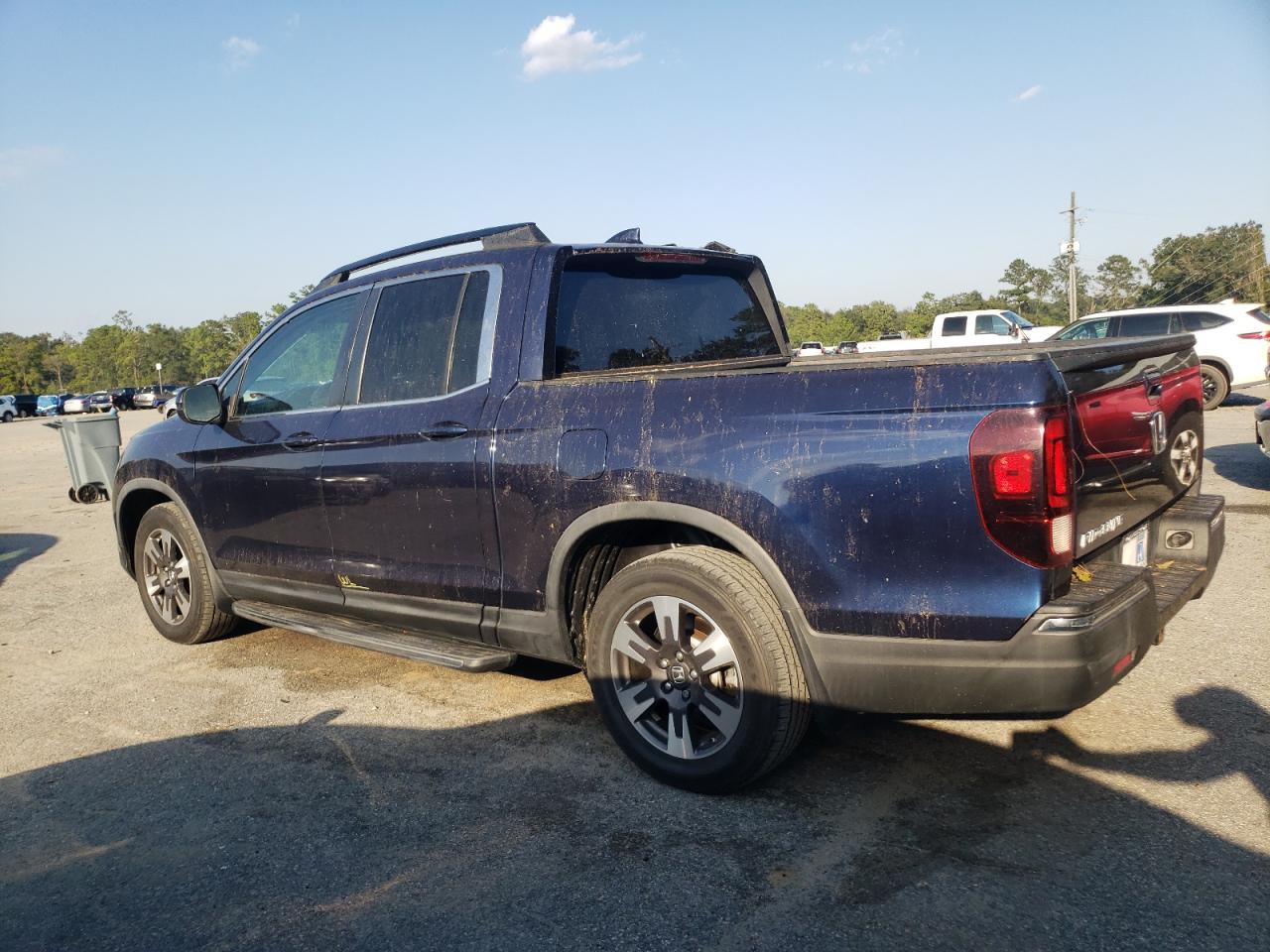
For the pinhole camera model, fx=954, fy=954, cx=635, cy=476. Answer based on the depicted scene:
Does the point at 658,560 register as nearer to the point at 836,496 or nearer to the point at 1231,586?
the point at 836,496

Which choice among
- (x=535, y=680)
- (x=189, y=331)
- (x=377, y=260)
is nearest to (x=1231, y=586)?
(x=535, y=680)

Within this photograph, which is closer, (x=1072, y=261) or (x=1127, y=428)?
(x=1127, y=428)

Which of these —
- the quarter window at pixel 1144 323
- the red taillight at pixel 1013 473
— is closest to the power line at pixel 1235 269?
the quarter window at pixel 1144 323

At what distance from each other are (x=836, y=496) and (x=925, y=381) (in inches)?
16.4

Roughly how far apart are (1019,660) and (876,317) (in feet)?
331

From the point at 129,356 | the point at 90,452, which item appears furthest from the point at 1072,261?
the point at 129,356

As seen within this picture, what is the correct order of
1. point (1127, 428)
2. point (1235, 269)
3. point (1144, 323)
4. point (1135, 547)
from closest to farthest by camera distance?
point (1127, 428) → point (1135, 547) → point (1144, 323) → point (1235, 269)

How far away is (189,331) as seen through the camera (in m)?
126

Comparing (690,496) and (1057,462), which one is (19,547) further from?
(1057,462)

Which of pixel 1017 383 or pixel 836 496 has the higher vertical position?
pixel 1017 383

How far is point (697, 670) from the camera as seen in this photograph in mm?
3211

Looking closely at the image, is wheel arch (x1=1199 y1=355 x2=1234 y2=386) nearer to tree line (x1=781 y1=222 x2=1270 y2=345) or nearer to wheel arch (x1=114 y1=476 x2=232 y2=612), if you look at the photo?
wheel arch (x1=114 y1=476 x2=232 y2=612)

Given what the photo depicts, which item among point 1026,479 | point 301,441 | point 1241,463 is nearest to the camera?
point 1026,479

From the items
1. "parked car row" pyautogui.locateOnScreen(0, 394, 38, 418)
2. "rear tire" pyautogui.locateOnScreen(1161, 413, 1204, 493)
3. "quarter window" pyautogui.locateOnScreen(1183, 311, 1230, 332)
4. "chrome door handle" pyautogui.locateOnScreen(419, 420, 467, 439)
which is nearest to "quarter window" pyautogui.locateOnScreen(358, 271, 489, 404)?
"chrome door handle" pyautogui.locateOnScreen(419, 420, 467, 439)
